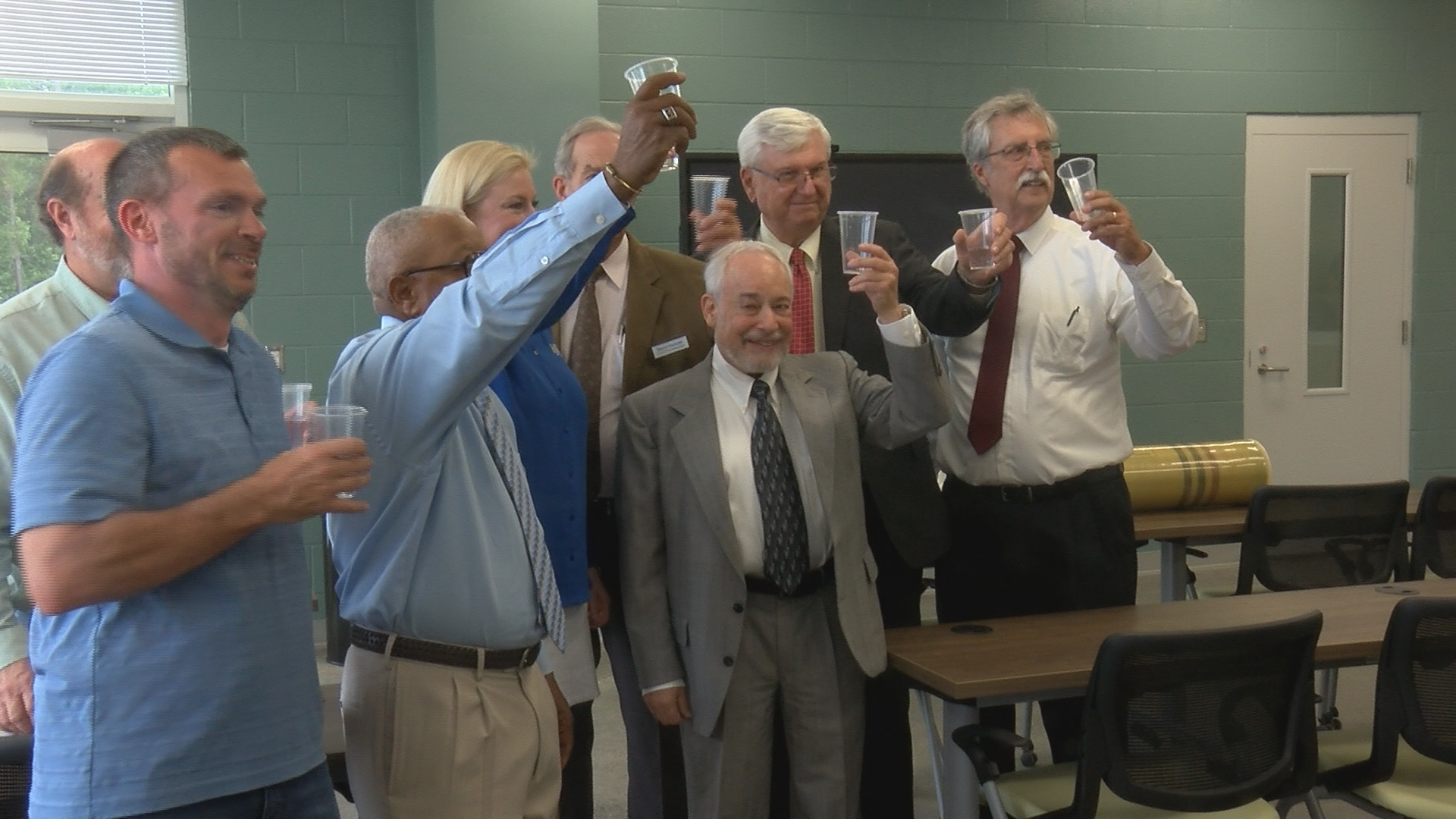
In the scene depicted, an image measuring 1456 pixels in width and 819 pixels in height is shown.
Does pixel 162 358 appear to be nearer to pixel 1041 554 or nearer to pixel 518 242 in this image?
pixel 518 242

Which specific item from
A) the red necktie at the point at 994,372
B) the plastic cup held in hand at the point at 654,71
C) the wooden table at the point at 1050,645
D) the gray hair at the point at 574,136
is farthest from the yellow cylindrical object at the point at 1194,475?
the plastic cup held in hand at the point at 654,71

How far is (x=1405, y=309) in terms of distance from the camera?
7387 millimetres

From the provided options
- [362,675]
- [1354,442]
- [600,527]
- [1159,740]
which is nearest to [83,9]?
[600,527]

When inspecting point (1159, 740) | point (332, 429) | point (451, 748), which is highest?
point (332, 429)

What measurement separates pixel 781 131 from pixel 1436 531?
2.70 metres

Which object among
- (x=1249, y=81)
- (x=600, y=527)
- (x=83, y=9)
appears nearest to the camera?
(x=600, y=527)

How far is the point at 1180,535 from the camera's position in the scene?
171 inches

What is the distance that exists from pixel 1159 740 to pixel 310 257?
4442 mm

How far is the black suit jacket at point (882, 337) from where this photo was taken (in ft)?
10.0

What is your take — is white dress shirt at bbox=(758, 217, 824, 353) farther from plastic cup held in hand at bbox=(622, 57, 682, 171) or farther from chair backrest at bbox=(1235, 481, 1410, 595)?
chair backrest at bbox=(1235, 481, 1410, 595)

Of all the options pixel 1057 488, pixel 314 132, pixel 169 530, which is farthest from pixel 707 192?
pixel 314 132

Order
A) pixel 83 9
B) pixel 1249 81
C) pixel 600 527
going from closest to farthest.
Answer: pixel 600 527 → pixel 83 9 → pixel 1249 81

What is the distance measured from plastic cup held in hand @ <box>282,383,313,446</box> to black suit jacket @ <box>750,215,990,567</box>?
169 centimetres

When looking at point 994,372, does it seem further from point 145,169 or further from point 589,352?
point 145,169
